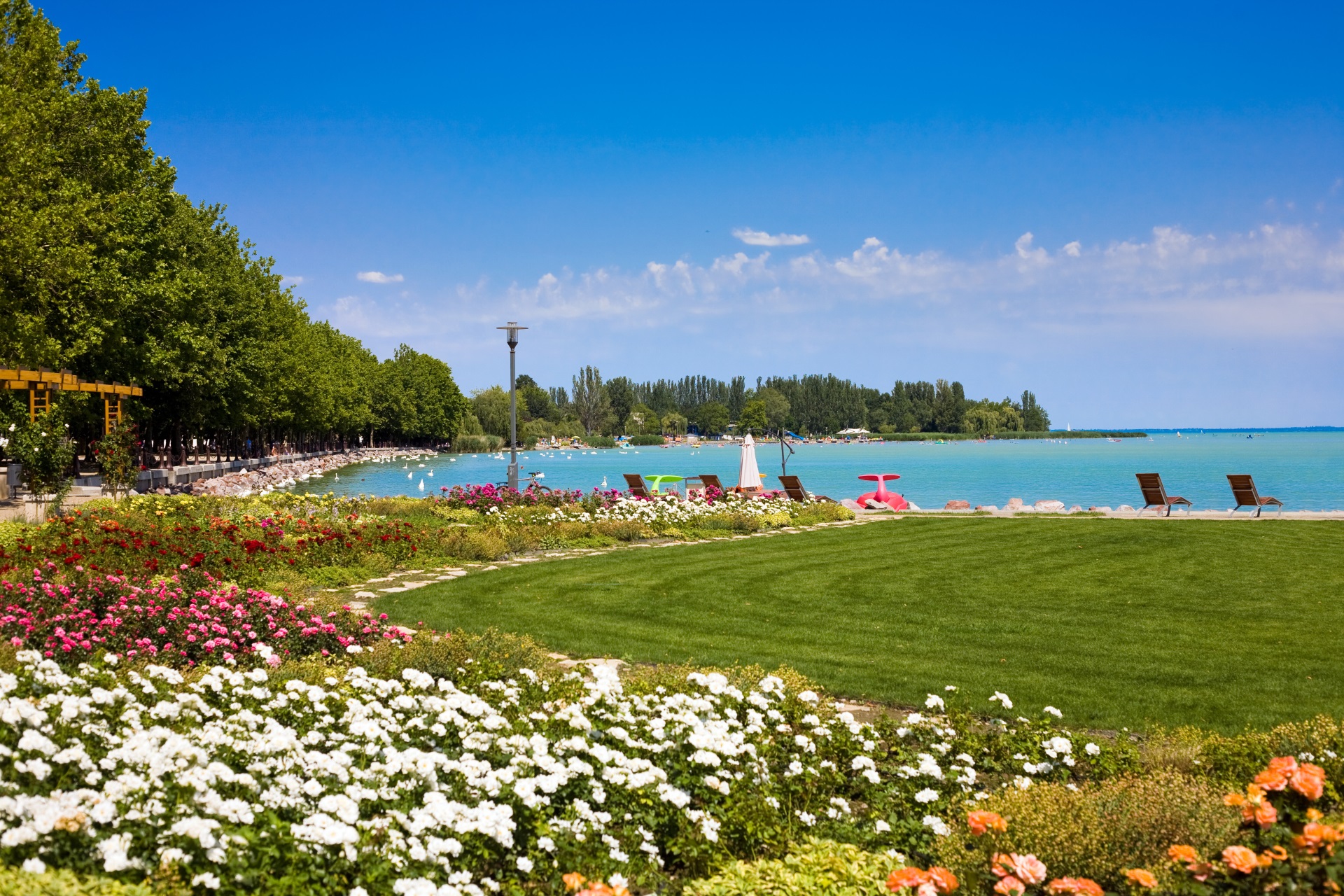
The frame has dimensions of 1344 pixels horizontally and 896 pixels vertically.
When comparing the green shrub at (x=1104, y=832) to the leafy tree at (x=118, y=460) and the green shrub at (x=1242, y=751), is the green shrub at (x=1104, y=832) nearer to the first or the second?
the green shrub at (x=1242, y=751)

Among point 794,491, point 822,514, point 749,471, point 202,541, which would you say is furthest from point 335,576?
point 749,471

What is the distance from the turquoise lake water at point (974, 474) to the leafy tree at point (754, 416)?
4605cm

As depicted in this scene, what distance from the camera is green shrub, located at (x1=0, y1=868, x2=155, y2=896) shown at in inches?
92.5

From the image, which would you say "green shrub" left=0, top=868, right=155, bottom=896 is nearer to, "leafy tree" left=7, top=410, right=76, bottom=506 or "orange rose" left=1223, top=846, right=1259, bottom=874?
"orange rose" left=1223, top=846, right=1259, bottom=874

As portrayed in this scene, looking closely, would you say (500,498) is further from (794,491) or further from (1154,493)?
(1154,493)

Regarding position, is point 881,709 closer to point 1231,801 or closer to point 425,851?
point 1231,801

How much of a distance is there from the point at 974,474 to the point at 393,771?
60481 millimetres

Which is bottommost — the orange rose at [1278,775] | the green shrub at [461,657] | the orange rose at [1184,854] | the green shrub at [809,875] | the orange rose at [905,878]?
the green shrub at [809,875]

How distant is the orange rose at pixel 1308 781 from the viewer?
2.85 m

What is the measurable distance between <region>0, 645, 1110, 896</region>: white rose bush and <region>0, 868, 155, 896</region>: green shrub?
0.06 meters

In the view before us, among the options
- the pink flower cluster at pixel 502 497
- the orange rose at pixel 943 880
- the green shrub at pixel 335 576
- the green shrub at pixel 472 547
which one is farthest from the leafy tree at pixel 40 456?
the orange rose at pixel 943 880

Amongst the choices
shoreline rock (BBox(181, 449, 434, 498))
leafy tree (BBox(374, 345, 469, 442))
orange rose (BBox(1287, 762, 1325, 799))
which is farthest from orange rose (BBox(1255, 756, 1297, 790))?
leafy tree (BBox(374, 345, 469, 442))

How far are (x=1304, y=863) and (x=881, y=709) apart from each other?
137 inches

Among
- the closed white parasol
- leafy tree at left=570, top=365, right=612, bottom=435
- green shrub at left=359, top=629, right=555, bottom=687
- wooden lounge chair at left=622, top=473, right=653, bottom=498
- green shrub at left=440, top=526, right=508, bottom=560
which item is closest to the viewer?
green shrub at left=359, top=629, right=555, bottom=687
